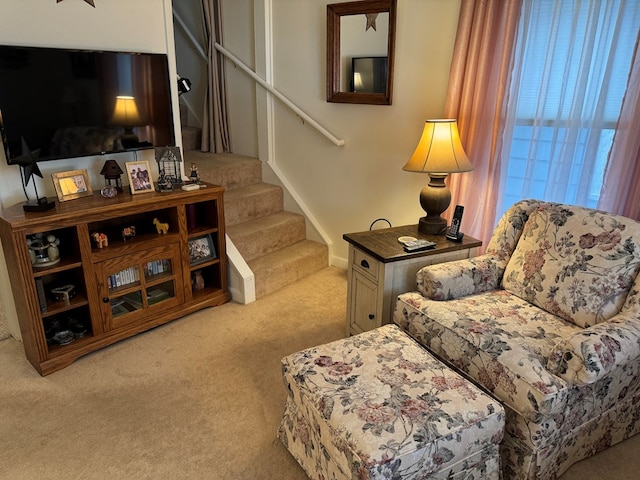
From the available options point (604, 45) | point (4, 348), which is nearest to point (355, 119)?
point (604, 45)

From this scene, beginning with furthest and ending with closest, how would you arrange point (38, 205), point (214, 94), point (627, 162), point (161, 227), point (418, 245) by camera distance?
point (214, 94) < point (161, 227) < point (418, 245) < point (38, 205) < point (627, 162)

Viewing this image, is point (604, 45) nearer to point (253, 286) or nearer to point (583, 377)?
point (583, 377)

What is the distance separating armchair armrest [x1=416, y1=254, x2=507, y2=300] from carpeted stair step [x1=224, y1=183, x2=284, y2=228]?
171cm

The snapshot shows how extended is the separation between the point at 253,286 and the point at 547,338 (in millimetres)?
1850

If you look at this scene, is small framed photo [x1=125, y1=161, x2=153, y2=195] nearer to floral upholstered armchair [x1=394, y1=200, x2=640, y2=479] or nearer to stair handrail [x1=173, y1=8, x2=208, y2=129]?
floral upholstered armchair [x1=394, y1=200, x2=640, y2=479]

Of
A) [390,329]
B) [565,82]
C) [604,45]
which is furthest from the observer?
[565,82]

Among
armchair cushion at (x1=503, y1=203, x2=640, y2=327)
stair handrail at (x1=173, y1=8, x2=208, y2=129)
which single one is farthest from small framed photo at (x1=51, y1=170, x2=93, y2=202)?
armchair cushion at (x1=503, y1=203, x2=640, y2=327)

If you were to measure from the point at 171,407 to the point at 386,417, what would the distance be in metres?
1.13

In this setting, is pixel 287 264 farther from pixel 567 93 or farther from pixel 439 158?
pixel 567 93

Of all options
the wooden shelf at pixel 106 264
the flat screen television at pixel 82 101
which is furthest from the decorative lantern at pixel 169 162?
the wooden shelf at pixel 106 264

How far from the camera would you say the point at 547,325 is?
72.8 inches

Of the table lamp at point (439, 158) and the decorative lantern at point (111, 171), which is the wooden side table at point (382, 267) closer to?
the table lamp at point (439, 158)

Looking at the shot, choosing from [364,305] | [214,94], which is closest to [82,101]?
[214,94]

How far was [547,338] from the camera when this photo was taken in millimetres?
1746
